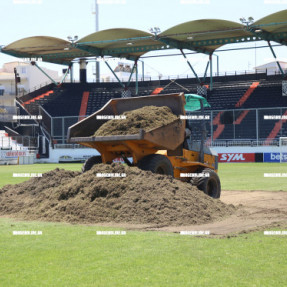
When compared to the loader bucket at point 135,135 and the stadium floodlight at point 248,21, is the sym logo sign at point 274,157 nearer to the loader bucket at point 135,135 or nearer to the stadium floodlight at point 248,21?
the stadium floodlight at point 248,21

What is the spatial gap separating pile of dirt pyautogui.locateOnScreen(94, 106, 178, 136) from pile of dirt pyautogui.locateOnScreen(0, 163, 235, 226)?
159 cm

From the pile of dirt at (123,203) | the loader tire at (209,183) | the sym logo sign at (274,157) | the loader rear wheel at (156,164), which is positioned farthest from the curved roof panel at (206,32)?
the pile of dirt at (123,203)

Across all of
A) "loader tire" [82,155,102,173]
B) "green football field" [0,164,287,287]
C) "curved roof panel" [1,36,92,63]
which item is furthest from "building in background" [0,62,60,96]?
"green football field" [0,164,287,287]

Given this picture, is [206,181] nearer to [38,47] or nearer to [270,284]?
[270,284]

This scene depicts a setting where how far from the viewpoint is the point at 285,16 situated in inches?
1503

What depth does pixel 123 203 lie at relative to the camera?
1094 centimetres

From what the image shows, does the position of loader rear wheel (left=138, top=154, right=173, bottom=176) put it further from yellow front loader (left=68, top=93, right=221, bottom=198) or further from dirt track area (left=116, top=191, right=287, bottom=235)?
dirt track area (left=116, top=191, right=287, bottom=235)

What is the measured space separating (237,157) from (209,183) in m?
25.7

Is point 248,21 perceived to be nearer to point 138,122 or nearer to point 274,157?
point 274,157

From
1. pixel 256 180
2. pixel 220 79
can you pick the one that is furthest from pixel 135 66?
pixel 256 180

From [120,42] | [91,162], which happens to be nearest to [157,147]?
[91,162]

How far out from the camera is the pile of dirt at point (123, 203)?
10.6 metres

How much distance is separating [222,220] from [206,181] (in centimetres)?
358

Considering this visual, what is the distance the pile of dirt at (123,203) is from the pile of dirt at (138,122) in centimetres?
159
